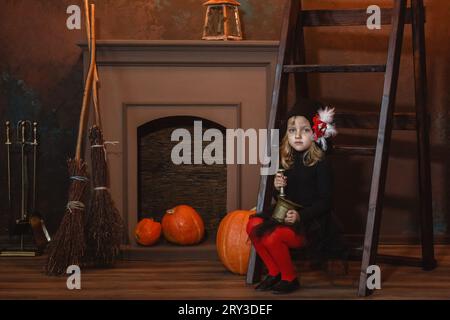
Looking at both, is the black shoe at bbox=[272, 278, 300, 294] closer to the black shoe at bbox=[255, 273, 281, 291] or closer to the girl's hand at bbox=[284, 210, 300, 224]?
the black shoe at bbox=[255, 273, 281, 291]

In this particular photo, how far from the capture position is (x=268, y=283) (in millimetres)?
3062

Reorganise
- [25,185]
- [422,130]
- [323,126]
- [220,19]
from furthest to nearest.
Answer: [25,185] → [220,19] → [422,130] → [323,126]

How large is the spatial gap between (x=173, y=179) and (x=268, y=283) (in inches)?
49.9

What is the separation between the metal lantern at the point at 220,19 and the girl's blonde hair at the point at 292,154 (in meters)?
0.94

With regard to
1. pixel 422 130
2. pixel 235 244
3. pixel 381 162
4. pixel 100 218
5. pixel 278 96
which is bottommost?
pixel 235 244

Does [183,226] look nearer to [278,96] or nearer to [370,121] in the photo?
[278,96]

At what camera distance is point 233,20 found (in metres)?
4.02

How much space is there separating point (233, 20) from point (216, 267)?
1.44m

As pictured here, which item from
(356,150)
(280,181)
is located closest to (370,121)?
(356,150)

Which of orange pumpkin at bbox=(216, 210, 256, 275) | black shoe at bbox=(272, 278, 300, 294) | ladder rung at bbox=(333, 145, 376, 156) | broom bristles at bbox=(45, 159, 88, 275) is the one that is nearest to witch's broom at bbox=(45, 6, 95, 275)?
broom bristles at bbox=(45, 159, 88, 275)

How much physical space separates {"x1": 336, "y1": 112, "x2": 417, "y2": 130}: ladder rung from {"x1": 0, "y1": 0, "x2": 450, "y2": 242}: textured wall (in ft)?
2.36

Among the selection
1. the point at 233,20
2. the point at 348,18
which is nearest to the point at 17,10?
the point at 233,20

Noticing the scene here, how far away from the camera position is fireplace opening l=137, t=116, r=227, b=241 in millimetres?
4105

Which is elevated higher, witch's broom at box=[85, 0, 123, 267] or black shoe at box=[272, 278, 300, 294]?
witch's broom at box=[85, 0, 123, 267]
